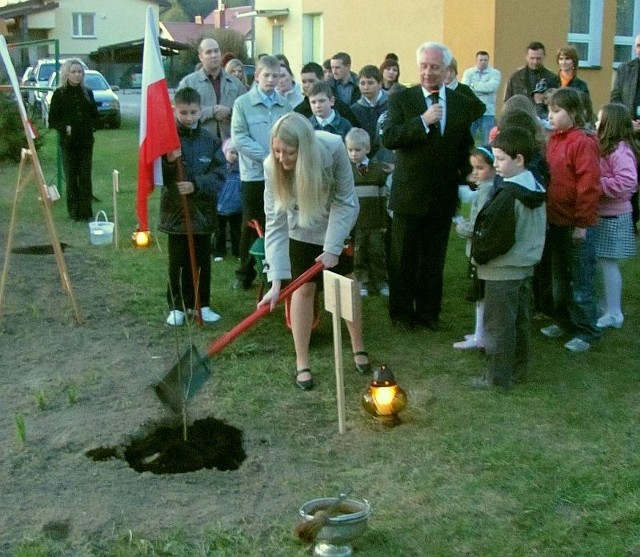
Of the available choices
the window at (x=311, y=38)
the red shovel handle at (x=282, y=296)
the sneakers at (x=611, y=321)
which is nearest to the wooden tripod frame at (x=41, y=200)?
Result: the red shovel handle at (x=282, y=296)

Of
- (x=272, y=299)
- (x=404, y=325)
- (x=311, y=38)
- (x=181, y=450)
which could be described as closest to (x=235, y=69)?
(x=404, y=325)

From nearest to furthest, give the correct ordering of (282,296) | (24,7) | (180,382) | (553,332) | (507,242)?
(180,382), (282,296), (507,242), (553,332), (24,7)

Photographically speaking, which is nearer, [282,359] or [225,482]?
[225,482]

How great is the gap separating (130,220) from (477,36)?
968 centimetres

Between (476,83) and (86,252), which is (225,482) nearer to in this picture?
(86,252)

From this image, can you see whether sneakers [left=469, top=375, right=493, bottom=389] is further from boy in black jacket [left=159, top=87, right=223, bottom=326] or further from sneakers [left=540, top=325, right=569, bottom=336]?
boy in black jacket [left=159, top=87, right=223, bottom=326]

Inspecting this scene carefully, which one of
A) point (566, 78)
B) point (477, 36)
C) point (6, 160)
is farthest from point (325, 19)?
point (566, 78)

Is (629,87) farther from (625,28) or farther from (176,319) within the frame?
(625,28)

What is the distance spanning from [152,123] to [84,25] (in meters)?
55.7

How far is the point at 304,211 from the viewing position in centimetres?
566

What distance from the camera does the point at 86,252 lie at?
10.5 m

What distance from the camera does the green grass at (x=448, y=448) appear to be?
13.5 feet

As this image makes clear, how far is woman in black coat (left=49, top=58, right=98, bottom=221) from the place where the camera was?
12.2 m

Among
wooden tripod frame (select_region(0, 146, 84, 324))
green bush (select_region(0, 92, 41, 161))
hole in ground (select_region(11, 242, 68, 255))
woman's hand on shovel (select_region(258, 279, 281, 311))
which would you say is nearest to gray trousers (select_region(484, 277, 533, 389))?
woman's hand on shovel (select_region(258, 279, 281, 311))
